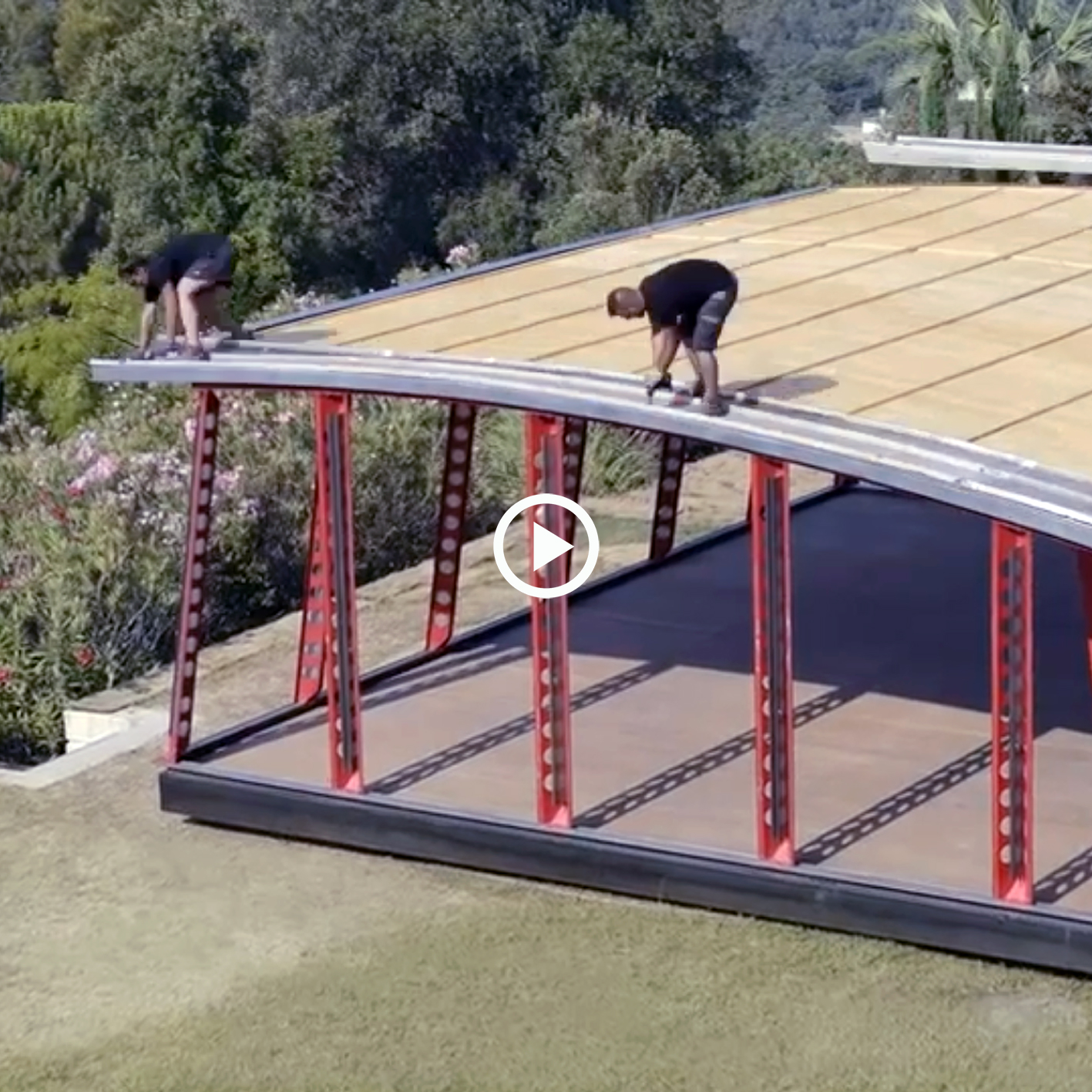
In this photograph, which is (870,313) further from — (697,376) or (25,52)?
(25,52)

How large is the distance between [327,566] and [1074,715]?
3.48 m

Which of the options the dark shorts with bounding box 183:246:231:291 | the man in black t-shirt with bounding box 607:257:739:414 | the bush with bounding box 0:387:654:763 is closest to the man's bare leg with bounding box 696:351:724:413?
the man in black t-shirt with bounding box 607:257:739:414

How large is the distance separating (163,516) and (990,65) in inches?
660

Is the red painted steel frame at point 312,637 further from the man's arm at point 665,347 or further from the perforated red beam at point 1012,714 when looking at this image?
the perforated red beam at point 1012,714

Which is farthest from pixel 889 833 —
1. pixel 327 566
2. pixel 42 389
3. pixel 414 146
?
pixel 414 146

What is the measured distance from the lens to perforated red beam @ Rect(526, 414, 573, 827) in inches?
392

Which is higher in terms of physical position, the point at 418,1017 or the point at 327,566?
the point at 327,566

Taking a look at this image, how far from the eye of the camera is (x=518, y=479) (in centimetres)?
1789

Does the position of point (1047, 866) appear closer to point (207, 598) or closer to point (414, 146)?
point (207, 598)

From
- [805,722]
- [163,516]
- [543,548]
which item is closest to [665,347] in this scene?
[543,548]

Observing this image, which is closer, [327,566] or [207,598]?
[327,566]

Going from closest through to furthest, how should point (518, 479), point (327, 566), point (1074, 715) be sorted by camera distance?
point (327, 566), point (1074, 715), point (518, 479)

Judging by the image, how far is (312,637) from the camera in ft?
39.6

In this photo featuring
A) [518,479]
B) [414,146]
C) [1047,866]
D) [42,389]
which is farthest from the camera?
[414,146]
